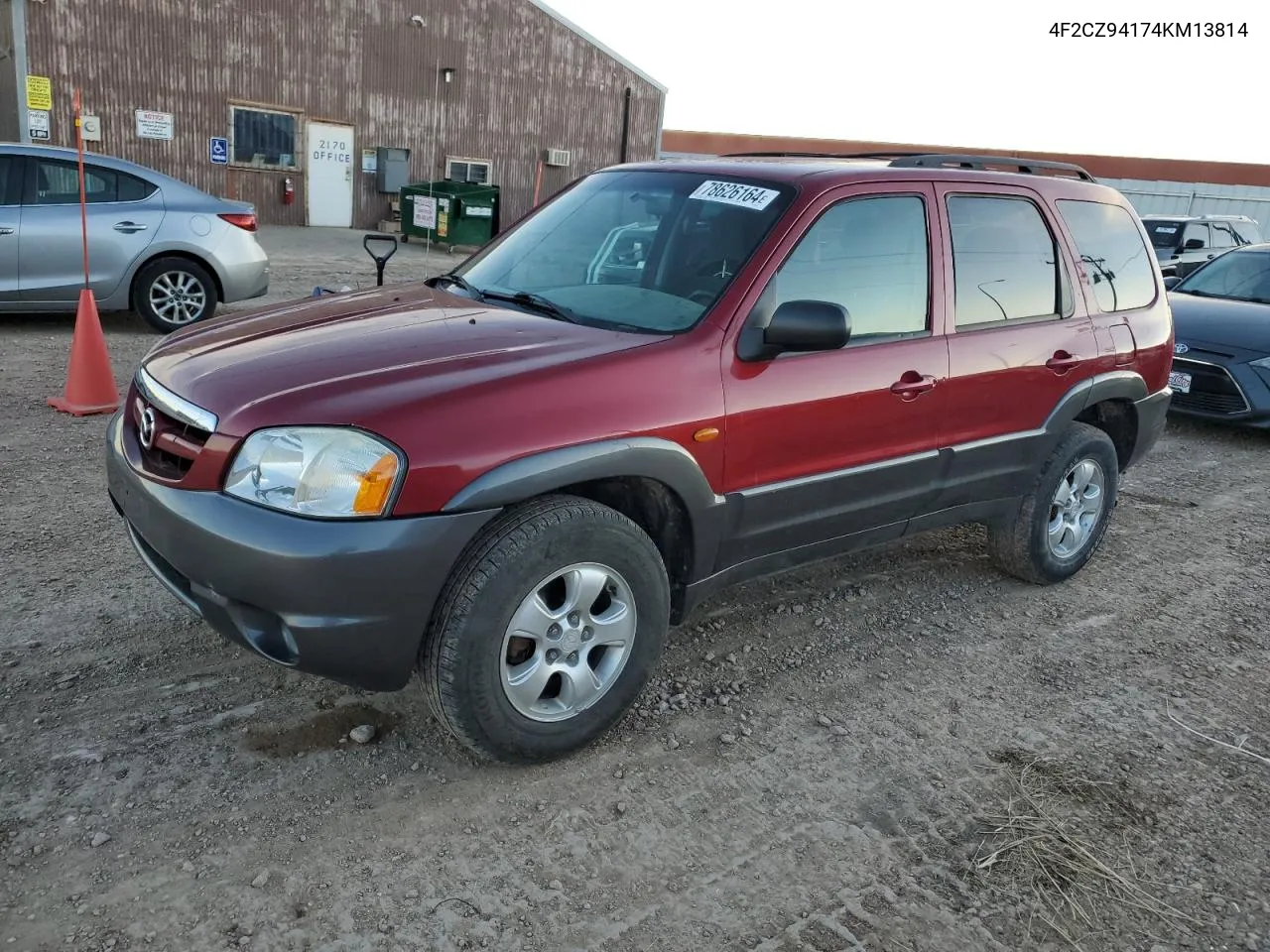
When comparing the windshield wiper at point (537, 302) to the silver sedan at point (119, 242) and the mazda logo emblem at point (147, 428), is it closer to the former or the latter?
the mazda logo emblem at point (147, 428)

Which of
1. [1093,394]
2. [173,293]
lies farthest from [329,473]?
[173,293]

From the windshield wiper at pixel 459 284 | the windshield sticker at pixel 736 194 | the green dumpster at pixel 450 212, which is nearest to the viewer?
the windshield sticker at pixel 736 194

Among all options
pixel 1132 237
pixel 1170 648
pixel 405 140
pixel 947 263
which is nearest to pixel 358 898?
pixel 947 263

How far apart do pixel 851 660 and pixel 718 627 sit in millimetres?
537

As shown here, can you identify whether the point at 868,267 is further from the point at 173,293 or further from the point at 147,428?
the point at 173,293

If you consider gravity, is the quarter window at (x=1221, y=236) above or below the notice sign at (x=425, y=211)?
above

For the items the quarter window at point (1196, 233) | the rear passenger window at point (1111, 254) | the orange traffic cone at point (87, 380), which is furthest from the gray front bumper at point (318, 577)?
the quarter window at point (1196, 233)

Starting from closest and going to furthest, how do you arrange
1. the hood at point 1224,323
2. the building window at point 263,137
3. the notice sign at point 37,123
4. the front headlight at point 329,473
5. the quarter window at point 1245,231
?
the front headlight at point 329,473 → the hood at point 1224,323 → the quarter window at point 1245,231 → the notice sign at point 37,123 → the building window at point 263,137

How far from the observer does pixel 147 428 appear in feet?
10.1

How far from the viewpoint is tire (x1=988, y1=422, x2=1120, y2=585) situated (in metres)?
4.52

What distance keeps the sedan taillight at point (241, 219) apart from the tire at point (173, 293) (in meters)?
0.51

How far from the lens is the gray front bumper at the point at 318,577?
256cm

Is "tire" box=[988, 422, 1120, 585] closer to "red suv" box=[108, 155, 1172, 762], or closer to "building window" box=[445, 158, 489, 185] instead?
"red suv" box=[108, 155, 1172, 762]

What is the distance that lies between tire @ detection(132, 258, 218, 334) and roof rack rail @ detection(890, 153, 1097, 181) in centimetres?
→ 678
